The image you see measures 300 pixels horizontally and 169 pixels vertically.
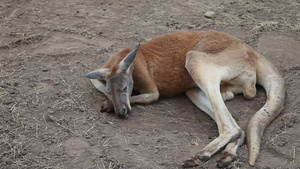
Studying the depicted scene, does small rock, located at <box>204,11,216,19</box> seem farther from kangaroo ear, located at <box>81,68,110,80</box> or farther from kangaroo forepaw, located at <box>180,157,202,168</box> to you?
kangaroo forepaw, located at <box>180,157,202,168</box>

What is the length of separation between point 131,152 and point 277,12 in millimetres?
5531

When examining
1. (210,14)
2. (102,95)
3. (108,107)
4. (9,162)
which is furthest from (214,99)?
(210,14)

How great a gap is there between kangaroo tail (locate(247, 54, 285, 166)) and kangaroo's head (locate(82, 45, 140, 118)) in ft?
5.33

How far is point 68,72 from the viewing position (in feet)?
22.4

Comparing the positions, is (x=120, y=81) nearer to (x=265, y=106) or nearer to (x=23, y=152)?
(x=23, y=152)

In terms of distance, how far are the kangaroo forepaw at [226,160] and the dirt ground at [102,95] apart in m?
0.06

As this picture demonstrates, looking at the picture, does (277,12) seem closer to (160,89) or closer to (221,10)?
(221,10)

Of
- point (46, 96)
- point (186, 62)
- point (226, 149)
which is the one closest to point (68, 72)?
point (46, 96)

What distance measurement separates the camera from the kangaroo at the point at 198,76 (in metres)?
5.45

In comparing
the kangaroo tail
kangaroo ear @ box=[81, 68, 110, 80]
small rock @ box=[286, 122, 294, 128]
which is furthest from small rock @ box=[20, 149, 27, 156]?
small rock @ box=[286, 122, 294, 128]

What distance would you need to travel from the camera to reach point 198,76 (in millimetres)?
5730

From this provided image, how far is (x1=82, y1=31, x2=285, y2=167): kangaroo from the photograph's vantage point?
5.45 meters

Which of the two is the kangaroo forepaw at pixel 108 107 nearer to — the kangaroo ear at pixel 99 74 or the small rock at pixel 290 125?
the kangaroo ear at pixel 99 74

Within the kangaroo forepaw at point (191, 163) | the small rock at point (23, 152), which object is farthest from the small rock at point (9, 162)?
the kangaroo forepaw at point (191, 163)
